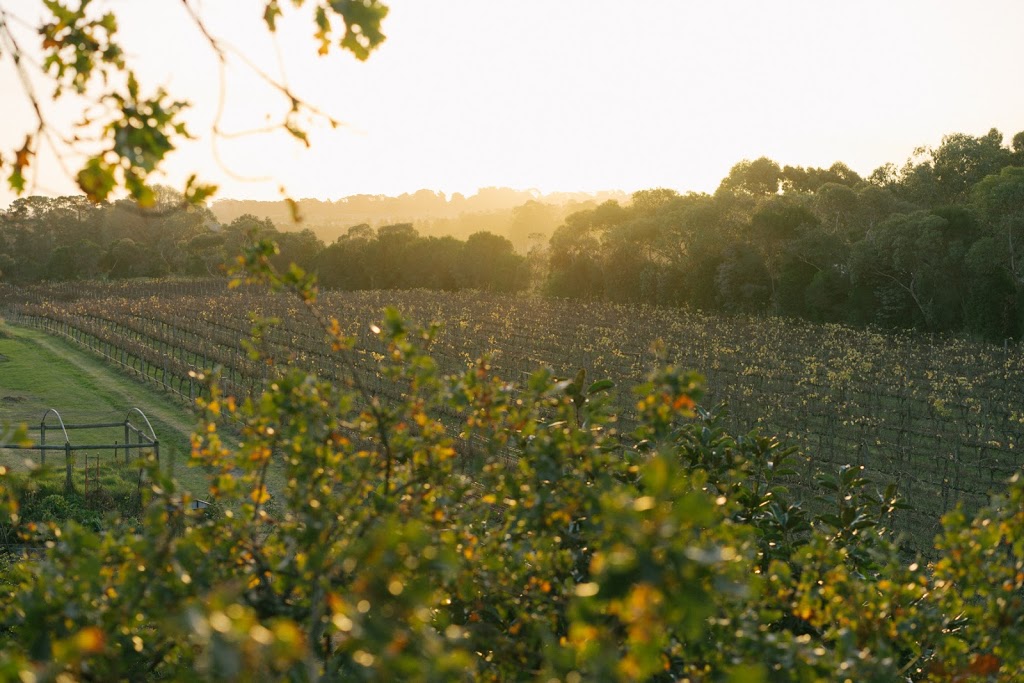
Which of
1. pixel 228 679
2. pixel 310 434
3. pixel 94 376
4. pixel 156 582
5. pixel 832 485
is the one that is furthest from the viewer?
pixel 94 376

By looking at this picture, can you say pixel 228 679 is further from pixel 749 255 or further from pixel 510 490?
pixel 749 255

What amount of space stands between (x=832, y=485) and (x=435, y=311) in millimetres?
42079

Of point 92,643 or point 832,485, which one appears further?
point 832,485

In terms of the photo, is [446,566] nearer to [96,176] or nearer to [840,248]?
[96,176]

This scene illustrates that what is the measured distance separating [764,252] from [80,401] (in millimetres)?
34511

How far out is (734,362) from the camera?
102 feet

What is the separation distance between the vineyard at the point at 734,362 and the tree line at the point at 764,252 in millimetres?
2749

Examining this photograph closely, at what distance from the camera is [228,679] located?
1.66 meters

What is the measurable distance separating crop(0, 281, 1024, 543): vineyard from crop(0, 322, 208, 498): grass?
110 centimetres

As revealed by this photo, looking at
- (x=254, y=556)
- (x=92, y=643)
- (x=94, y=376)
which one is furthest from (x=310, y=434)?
(x=94, y=376)

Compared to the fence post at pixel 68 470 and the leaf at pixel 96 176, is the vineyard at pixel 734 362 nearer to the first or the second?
the fence post at pixel 68 470

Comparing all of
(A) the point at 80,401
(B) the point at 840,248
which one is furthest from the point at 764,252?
(A) the point at 80,401

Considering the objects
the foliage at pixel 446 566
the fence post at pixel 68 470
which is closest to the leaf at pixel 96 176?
the foliage at pixel 446 566

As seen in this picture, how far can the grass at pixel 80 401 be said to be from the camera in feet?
64.7
